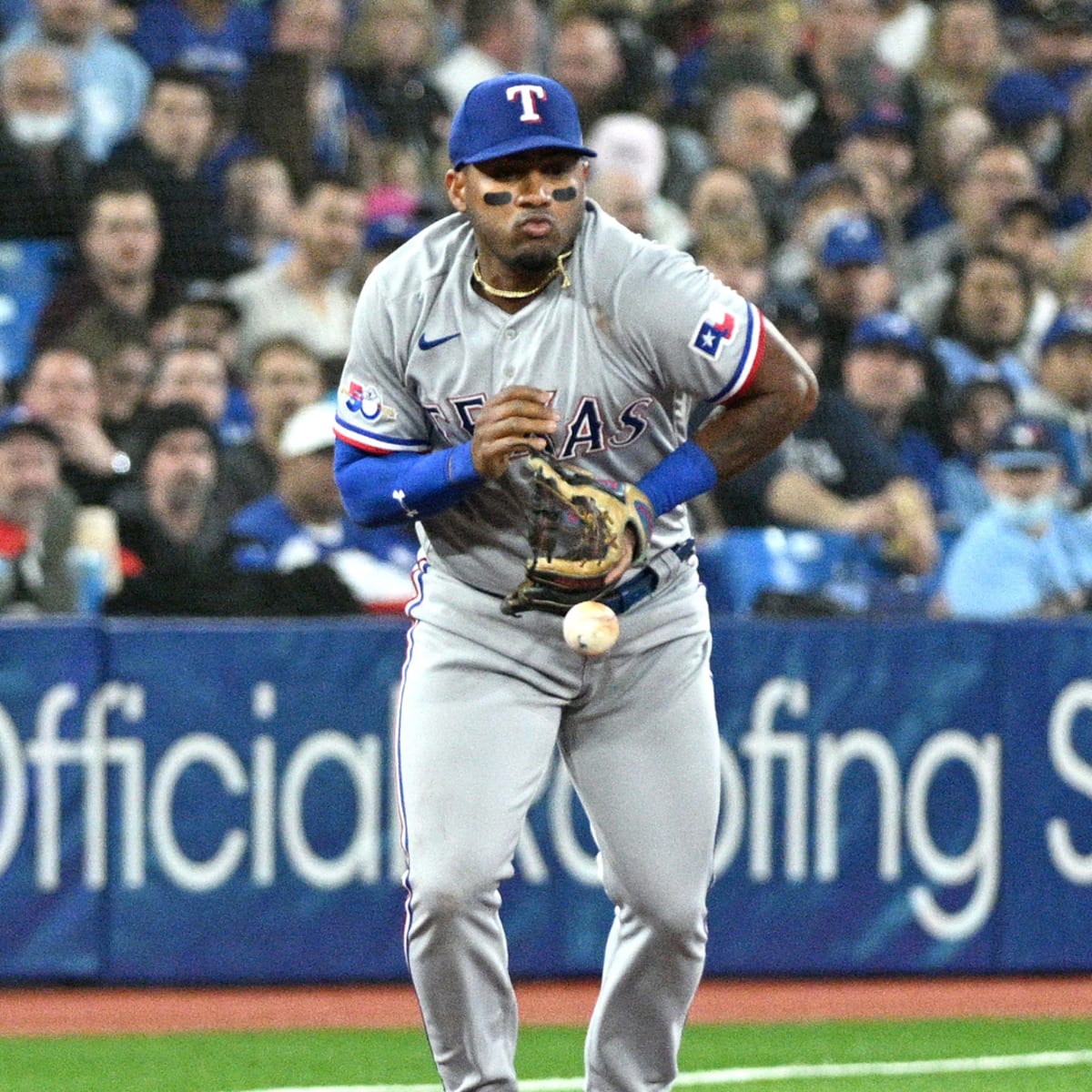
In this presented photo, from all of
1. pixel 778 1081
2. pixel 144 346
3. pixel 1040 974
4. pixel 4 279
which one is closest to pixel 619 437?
pixel 778 1081

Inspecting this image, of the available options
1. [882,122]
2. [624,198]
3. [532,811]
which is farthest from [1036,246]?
[532,811]

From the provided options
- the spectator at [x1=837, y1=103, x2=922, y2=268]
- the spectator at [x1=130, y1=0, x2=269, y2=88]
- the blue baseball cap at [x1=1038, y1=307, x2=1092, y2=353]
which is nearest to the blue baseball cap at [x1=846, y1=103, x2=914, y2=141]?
the spectator at [x1=837, y1=103, x2=922, y2=268]

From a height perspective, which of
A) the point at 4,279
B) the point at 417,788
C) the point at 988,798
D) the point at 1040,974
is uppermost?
the point at 4,279

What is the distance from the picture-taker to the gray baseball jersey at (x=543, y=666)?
146 inches

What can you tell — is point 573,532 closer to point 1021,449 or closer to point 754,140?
point 1021,449

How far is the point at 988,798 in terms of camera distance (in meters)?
6.46

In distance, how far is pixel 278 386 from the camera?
24.3 ft

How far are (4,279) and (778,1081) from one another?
4.70 meters

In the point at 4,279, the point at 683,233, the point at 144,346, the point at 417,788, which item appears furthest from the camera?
the point at 683,233

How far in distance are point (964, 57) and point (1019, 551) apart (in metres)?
4.10

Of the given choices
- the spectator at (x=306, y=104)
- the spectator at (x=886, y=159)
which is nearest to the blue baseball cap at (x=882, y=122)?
the spectator at (x=886, y=159)

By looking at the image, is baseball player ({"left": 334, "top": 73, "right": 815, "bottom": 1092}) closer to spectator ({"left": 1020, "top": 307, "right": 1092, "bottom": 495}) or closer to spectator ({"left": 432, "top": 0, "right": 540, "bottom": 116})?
spectator ({"left": 1020, "top": 307, "right": 1092, "bottom": 495})

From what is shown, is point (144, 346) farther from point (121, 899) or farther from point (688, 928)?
point (688, 928)

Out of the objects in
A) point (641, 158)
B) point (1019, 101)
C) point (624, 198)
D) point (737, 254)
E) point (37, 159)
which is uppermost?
point (1019, 101)
